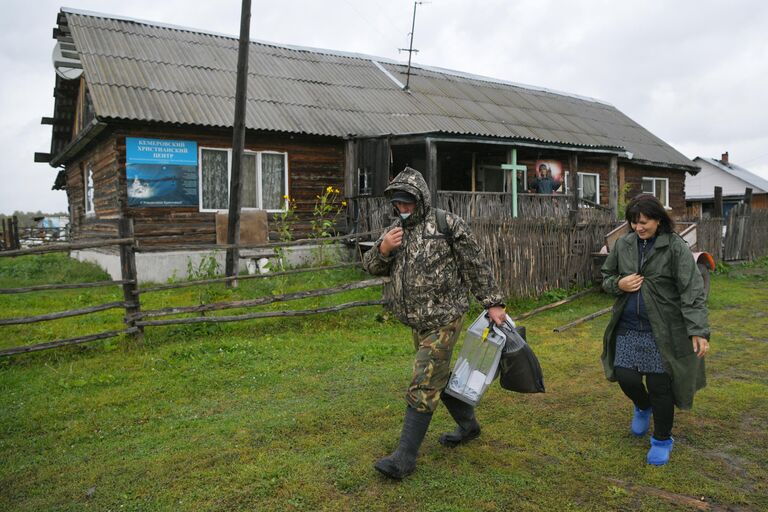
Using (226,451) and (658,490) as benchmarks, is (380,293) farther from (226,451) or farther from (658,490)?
(658,490)

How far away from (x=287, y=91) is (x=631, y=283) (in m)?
11.9

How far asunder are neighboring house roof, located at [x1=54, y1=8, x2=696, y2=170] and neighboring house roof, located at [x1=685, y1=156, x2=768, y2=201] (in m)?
21.3

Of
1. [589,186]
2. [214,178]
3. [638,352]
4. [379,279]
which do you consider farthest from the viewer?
[589,186]

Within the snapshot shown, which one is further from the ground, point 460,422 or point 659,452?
point 460,422

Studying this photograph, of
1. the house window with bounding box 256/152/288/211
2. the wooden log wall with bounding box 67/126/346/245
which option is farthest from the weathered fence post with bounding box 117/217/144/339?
the house window with bounding box 256/152/288/211

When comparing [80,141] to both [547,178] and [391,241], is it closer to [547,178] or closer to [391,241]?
[547,178]

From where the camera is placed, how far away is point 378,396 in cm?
499

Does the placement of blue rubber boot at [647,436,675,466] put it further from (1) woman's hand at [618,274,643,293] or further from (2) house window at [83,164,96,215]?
(2) house window at [83,164,96,215]

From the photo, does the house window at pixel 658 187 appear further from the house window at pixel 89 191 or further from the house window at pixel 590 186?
the house window at pixel 89 191

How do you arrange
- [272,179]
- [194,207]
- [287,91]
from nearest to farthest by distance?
[194,207] < [272,179] < [287,91]

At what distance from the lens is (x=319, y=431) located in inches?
167

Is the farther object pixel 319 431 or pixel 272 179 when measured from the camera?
pixel 272 179

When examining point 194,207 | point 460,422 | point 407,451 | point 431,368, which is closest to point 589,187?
point 194,207

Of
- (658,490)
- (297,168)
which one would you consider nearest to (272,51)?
(297,168)
